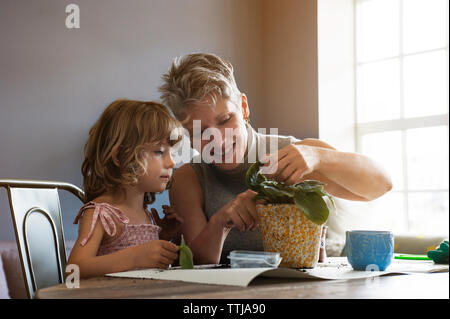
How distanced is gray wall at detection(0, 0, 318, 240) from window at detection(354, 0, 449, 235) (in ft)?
1.56

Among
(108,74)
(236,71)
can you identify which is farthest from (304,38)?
(108,74)

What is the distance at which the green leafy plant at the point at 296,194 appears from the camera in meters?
0.92

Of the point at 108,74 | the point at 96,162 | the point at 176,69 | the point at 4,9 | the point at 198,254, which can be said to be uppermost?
the point at 4,9

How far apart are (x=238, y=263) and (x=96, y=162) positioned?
622mm

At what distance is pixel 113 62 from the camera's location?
3252mm

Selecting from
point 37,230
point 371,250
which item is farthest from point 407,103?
point 37,230

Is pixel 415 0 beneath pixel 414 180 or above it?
above

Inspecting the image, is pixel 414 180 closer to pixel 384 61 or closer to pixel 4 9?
pixel 384 61

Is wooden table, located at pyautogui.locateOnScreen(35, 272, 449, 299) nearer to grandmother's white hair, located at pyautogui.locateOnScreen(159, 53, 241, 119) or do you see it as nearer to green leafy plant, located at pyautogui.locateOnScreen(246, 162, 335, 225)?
green leafy plant, located at pyautogui.locateOnScreen(246, 162, 335, 225)

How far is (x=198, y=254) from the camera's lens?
3.97ft

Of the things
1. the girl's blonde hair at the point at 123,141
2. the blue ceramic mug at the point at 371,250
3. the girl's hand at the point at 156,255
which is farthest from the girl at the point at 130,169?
the blue ceramic mug at the point at 371,250

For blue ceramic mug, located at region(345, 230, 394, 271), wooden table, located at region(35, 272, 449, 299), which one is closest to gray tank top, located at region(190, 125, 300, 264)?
blue ceramic mug, located at region(345, 230, 394, 271)

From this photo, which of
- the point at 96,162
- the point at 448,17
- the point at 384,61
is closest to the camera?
the point at 96,162

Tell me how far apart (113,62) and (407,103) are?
216cm
